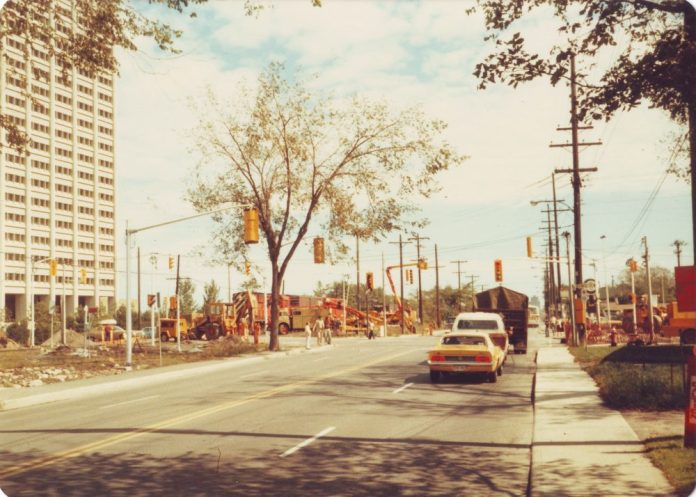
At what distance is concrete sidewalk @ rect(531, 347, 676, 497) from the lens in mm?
8220

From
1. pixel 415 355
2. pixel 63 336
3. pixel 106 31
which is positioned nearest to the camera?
pixel 106 31

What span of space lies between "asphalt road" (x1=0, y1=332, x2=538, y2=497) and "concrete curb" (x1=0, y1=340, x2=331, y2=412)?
91 cm

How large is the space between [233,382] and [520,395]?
9194 millimetres

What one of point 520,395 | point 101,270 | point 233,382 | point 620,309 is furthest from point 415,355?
point 620,309

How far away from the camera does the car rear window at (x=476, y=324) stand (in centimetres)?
2702

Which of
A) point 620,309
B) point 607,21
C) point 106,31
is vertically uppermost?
point 106,31

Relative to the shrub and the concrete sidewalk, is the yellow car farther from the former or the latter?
the shrub

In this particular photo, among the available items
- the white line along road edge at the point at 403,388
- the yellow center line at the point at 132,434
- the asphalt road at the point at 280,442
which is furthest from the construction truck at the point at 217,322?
the white line along road edge at the point at 403,388

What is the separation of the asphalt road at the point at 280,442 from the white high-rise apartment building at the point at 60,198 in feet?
302

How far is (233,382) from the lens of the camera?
75.5 ft

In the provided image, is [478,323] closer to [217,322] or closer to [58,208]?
[217,322]

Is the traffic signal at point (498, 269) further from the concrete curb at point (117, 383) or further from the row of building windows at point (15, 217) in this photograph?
the row of building windows at point (15, 217)

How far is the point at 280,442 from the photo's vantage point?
11648mm

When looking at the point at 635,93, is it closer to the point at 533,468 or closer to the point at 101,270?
the point at 533,468
